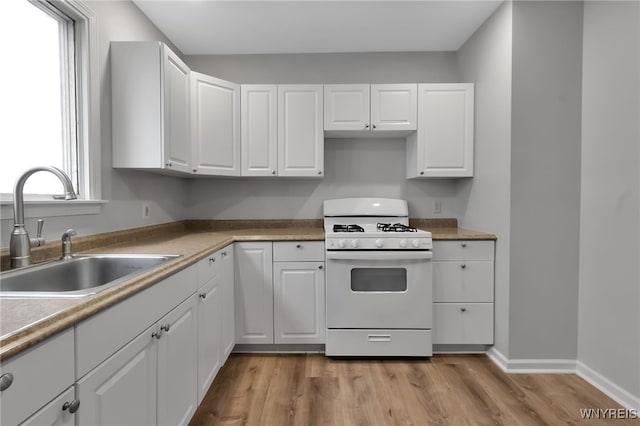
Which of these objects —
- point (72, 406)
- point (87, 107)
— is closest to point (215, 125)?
point (87, 107)

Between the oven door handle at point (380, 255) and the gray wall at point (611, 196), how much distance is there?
995mm

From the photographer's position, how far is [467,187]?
9.57 feet

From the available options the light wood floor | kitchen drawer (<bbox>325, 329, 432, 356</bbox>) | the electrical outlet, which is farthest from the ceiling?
the light wood floor

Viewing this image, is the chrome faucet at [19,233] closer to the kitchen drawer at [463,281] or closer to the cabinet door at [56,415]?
the cabinet door at [56,415]

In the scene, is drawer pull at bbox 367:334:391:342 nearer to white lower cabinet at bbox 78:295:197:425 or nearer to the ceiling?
white lower cabinet at bbox 78:295:197:425

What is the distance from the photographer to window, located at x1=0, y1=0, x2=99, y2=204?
1.51m

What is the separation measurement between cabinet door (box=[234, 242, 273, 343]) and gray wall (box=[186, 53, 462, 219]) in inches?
27.7

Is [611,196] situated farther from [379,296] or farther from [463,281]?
[379,296]

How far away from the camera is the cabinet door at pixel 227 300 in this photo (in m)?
2.24

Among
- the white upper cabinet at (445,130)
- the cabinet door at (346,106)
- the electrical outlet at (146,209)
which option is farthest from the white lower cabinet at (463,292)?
the electrical outlet at (146,209)

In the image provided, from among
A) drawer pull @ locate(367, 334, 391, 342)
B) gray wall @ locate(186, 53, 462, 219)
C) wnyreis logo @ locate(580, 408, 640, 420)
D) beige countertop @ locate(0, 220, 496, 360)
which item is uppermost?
gray wall @ locate(186, 53, 462, 219)

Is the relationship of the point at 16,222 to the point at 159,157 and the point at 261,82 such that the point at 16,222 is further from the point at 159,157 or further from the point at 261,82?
the point at 261,82

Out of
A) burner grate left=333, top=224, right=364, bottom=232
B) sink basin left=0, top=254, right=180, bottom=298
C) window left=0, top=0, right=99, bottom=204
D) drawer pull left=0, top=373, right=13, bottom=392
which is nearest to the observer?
drawer pull left=0, top=373, right=13, bottom=392

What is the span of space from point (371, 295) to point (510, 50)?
189cm
